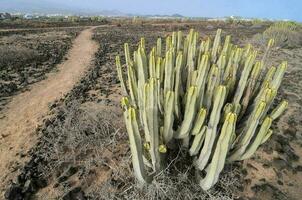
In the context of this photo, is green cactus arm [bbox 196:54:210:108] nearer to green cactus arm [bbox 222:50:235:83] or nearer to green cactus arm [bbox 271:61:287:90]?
green cactus arm [bbox 222:50:235:83]

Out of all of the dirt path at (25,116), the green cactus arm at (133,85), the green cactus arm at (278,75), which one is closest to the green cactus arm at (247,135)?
the green cactus arm at (278,75)

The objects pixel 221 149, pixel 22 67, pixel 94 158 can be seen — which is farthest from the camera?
pixel 22 67

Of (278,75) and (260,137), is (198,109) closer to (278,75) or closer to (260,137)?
(260,137)

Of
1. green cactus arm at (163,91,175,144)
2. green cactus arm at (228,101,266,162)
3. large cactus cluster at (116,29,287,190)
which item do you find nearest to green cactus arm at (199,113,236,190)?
large cactus cluster at (116,29,287,190)

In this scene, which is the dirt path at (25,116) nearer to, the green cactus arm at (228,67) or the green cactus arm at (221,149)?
the green cactus arm at (221,149)

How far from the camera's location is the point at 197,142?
14.5 ft

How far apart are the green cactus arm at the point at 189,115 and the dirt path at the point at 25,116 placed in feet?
8.71

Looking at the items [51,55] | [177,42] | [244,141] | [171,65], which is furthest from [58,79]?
[244,141]

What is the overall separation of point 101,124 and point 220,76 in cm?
232

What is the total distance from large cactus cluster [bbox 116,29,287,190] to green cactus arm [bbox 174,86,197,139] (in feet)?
0.04

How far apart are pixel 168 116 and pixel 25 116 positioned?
454 cm

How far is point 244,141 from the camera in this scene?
4.35 m

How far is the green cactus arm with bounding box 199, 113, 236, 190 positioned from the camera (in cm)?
373

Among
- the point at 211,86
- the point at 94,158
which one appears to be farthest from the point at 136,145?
the point at 94,158
